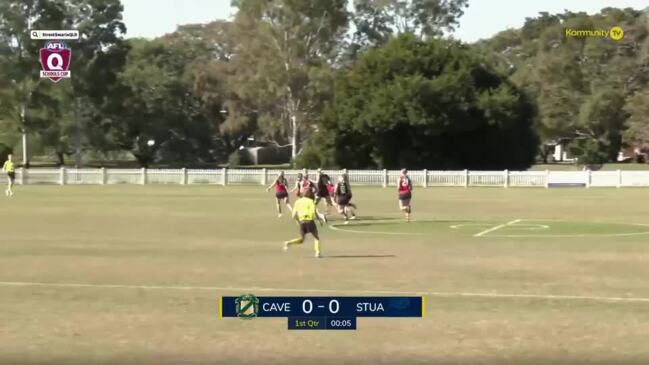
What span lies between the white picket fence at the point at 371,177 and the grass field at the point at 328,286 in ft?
83.5

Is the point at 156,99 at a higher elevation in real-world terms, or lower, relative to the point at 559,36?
lower

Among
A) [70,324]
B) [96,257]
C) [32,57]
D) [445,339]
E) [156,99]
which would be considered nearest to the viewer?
[445,339]

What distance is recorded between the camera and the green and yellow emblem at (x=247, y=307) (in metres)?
10.9

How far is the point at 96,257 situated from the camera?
18812 mm

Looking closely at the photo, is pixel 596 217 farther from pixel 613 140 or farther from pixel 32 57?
pixel 613 140

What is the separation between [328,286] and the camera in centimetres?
1446

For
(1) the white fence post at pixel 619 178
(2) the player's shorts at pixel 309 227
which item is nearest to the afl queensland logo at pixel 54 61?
(1) the white fence post at pixel 619 178

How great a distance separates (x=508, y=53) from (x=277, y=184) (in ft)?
288

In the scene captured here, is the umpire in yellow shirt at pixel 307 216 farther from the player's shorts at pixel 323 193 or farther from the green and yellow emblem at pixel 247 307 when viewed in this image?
the player's shorts at pixel 323 193

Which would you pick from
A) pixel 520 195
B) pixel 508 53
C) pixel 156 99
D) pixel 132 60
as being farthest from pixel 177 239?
pixel 508 53

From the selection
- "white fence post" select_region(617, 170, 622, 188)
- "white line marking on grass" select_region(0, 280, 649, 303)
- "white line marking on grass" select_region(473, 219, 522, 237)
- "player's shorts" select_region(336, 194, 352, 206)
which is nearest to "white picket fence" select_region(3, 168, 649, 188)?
"white fence post" select_region(617, 170, 622, 188)
